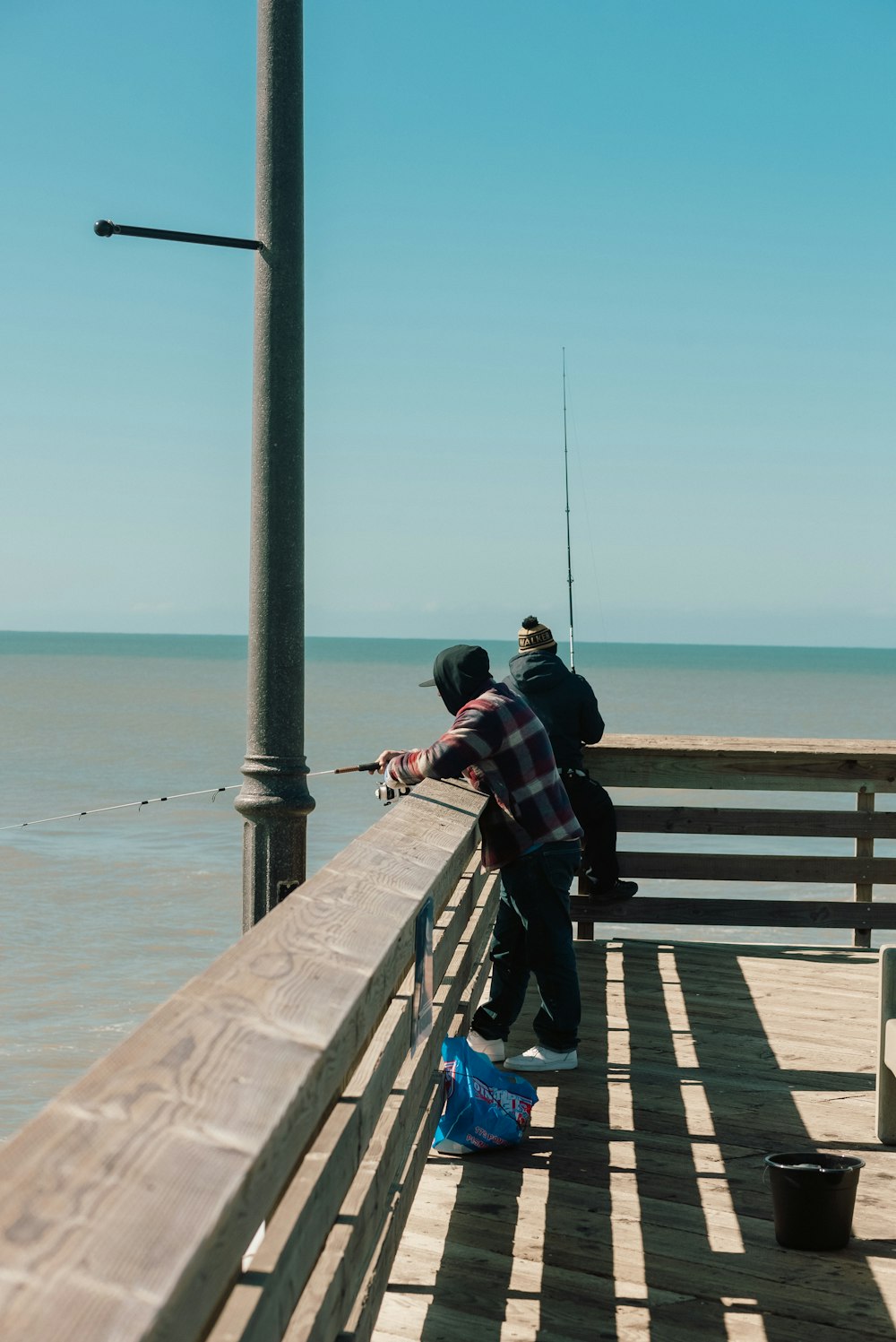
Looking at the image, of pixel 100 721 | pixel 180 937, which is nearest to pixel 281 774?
pixel 180 937

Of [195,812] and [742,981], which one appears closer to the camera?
[742,981]

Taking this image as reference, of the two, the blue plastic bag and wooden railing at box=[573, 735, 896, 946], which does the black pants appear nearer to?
wooden railing at box=[573, 735, 896, 946]

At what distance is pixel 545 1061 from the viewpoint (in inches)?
197

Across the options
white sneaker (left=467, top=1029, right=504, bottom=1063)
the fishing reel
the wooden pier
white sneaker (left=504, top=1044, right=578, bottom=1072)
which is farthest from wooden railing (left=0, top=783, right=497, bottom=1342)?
white sneaker (left=467, top=1029, right=504, bottom=1063)

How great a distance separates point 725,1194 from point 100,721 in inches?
1667

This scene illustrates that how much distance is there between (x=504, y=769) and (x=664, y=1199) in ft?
4.87

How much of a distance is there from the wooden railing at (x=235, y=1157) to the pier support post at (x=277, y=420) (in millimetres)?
1898

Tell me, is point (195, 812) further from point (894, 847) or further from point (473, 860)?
point (473, 860)

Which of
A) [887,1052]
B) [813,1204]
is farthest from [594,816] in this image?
[813,1204]

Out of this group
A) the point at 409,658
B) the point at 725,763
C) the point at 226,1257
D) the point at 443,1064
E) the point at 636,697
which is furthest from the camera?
the point at 409,658

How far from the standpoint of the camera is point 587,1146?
13.9 feet

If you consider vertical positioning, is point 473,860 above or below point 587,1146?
above

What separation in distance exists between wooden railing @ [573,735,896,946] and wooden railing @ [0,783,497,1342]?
466cm

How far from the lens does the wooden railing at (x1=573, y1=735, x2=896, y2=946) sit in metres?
7.05
